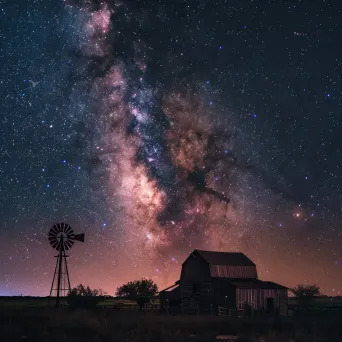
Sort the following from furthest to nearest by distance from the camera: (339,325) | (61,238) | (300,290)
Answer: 1. (300,290)
2. (61,238)
3. (339,325)

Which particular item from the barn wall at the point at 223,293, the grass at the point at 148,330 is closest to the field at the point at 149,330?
the grass at the point at 148,330

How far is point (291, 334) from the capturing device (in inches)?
1225

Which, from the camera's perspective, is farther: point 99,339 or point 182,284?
point 182,284

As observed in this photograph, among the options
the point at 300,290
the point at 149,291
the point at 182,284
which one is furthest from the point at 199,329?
the point at 300,290

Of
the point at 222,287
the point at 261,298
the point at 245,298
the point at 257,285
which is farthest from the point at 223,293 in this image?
the point at 261,298

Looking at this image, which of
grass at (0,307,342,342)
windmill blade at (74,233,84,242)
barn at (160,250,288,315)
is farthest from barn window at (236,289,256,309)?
windmill blade at (74,233,84,242)

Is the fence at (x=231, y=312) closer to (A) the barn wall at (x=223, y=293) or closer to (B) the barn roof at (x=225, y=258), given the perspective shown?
(A) the barn wall at (x=223, y=293)

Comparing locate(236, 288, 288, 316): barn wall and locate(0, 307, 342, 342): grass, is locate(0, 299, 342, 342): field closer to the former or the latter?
locate(0, 307, 342, 342): grass

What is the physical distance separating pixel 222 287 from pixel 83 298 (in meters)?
14.3

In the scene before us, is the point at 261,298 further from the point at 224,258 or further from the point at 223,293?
the point at 224,258

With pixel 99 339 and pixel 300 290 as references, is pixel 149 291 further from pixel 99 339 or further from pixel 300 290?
pixel 99 339

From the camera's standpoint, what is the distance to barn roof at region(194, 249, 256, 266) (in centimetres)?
5969

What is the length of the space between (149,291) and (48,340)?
4133 centimetres

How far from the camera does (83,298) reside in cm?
5294
